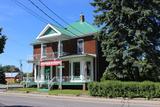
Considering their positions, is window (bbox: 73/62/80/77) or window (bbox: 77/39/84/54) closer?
window (bbox: 73/62/80/77)

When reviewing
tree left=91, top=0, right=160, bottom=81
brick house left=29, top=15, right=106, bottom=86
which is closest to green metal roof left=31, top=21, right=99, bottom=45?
brick house left=29, top=15, right=106, bottom=86

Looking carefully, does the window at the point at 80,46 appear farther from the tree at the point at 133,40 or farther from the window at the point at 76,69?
the tree at the point at 133,40

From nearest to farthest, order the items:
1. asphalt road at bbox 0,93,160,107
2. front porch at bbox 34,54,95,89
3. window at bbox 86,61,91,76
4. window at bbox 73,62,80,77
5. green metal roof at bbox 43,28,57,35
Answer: asphalt road at bbox 0,93,160,107 → front porch at bbox 34,54,95,89 → window at bbox 86,61,91,76 → window at bbox 73,62,80,77 → green metal roof at bbox 43,28,57,35

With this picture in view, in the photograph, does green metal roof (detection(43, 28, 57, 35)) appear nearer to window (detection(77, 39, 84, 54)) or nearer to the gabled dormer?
the gabled dormer

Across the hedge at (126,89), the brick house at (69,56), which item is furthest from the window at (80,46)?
the hedge at (126,89)

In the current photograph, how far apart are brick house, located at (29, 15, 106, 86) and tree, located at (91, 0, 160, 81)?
8.58 meters

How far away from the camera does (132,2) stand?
128 ft

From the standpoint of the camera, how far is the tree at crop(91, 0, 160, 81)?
37281 mm

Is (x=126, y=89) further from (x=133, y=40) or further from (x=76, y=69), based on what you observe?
(x=76, y=69)

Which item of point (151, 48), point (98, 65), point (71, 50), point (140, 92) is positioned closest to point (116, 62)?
point (151, 48)

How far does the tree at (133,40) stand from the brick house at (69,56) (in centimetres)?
858

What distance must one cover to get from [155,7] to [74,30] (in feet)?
56.5

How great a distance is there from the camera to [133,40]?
3816cm

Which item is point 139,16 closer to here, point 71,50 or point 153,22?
point 153,22
